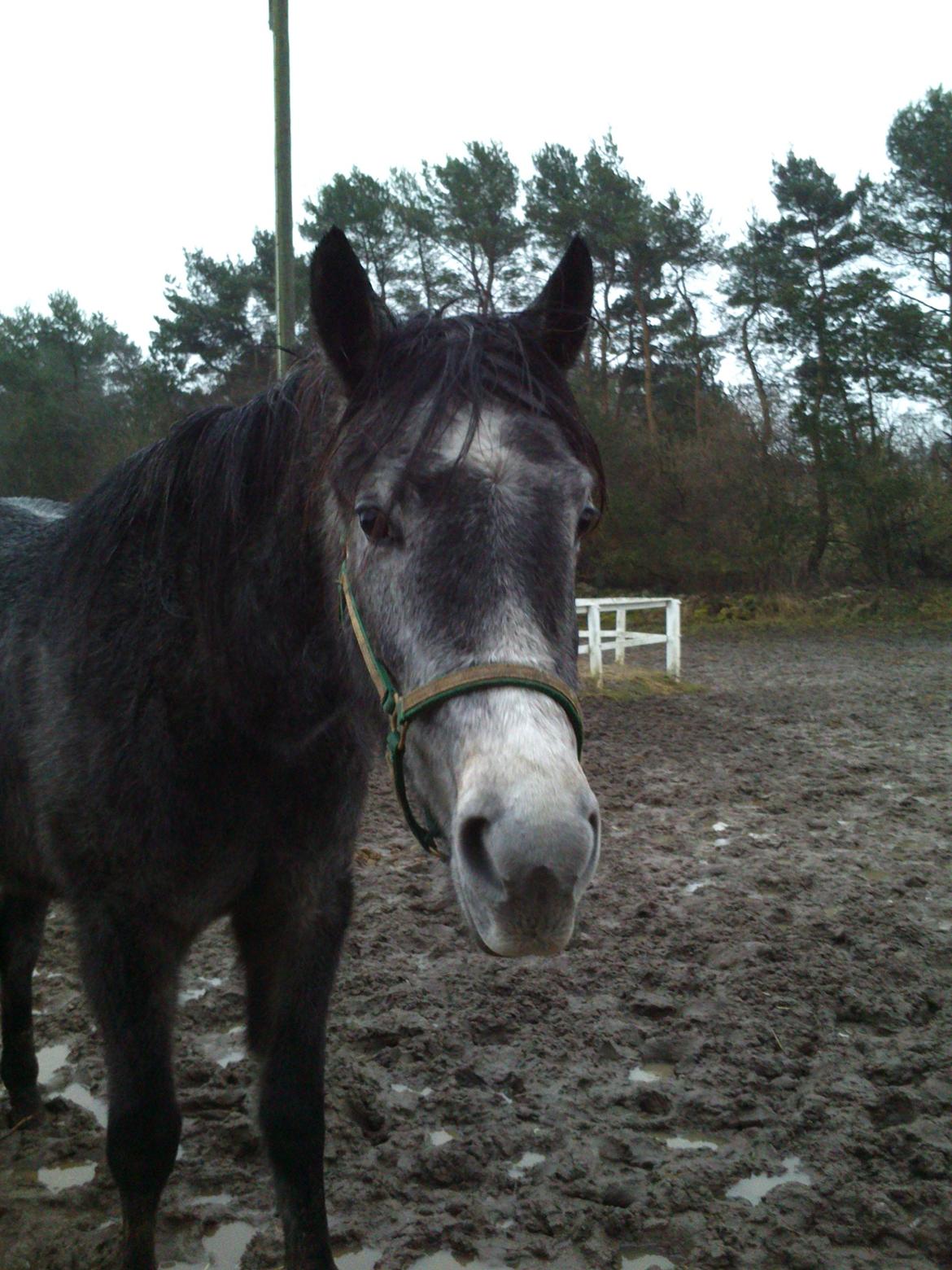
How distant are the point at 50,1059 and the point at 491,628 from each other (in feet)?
9.23

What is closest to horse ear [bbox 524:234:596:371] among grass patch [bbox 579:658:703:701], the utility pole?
the utility pole

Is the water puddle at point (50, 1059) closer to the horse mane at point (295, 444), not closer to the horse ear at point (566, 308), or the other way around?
the horse mane at point (295, 444)

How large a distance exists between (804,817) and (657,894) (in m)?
1.89

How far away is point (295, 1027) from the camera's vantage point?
234cm

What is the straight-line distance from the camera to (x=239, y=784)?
7.18 feet

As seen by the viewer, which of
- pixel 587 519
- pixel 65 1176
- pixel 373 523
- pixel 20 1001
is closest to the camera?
pixel 373 523

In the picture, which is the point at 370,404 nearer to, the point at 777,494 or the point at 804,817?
the point at 804,817

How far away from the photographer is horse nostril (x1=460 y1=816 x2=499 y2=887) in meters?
1.45

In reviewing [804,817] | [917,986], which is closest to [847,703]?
[804,817]

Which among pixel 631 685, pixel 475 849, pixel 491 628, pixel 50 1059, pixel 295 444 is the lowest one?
pixel 50 1059

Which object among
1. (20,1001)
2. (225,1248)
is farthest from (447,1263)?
(20,1001)

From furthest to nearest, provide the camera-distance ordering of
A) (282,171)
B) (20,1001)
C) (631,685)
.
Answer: (631,685) → (282,171) → (20,1001)

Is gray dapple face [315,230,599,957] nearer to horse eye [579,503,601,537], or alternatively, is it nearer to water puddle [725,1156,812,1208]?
horse eye [579,503,601,537]

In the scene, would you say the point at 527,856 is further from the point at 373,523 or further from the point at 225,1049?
the point at 225,1049
